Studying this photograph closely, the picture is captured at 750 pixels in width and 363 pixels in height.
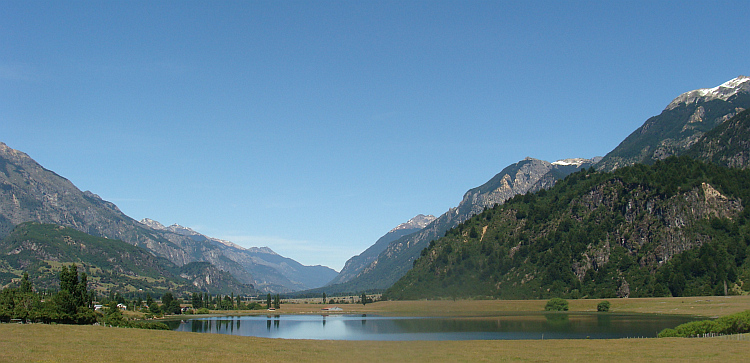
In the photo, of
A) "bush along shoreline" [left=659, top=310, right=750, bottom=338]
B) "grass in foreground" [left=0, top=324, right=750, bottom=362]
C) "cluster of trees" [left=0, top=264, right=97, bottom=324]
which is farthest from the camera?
"cluster of trees" [left=0, top=264, right=97, bottom=324]

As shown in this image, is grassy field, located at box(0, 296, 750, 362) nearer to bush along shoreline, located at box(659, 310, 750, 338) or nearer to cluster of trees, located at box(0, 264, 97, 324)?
bush along shoreline, located at box(659, 310, 750, 338)

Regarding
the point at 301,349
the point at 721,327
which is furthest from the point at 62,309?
the point at 721,327

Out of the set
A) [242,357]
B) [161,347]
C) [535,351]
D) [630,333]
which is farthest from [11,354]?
[630,333]

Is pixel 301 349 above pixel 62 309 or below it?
below

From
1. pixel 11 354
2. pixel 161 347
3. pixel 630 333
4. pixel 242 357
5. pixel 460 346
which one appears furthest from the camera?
pixel 630 333

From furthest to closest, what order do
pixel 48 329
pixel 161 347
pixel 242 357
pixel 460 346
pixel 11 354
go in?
pixel 48 329 < pixel 460 346 < pixel 161 347 < pixel 242 357 < pixel 11 354

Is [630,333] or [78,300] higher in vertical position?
[78,300]

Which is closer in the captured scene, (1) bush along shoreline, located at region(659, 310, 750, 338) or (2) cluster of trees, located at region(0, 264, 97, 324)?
(1) bush along shoreline, located at region(659, 310, 750, 338)

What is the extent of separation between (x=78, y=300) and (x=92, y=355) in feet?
241

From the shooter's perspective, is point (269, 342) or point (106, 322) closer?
point (269, 342)

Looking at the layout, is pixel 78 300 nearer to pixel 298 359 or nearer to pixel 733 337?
pixel 298 359

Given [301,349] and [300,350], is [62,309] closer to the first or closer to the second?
[301,349]

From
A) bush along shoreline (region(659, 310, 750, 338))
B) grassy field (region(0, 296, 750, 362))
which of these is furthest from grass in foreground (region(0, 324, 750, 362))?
bush along shoreline (region(659, 310, 750, 338))

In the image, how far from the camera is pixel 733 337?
91.0 m
